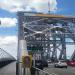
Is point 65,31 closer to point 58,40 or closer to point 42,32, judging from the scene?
point 42,32

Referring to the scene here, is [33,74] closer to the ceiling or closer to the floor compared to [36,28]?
closer to the floor

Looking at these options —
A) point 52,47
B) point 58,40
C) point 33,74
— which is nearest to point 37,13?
point 58,40

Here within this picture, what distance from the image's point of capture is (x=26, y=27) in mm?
92938

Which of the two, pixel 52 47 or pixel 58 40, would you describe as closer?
pixel 58 40

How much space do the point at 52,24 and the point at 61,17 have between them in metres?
12.0

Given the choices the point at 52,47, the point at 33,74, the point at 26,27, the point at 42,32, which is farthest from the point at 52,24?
the point at 33,74

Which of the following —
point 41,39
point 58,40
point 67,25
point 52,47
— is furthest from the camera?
point 52,47

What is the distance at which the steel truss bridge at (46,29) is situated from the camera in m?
88.0

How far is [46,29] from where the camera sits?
325 ft

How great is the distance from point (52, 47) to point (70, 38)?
21719 mm

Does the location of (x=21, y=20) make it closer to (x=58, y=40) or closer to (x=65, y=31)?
(x=65, y=31)

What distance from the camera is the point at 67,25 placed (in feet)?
322

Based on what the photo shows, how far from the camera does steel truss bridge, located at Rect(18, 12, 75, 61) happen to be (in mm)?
88000

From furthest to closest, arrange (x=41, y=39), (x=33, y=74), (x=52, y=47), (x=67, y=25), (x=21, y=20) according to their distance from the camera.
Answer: (x=52, y=47) < (x=41, y=39) < (x=67, y=25) < (x=21, y=20) < (x=33, y=74)
